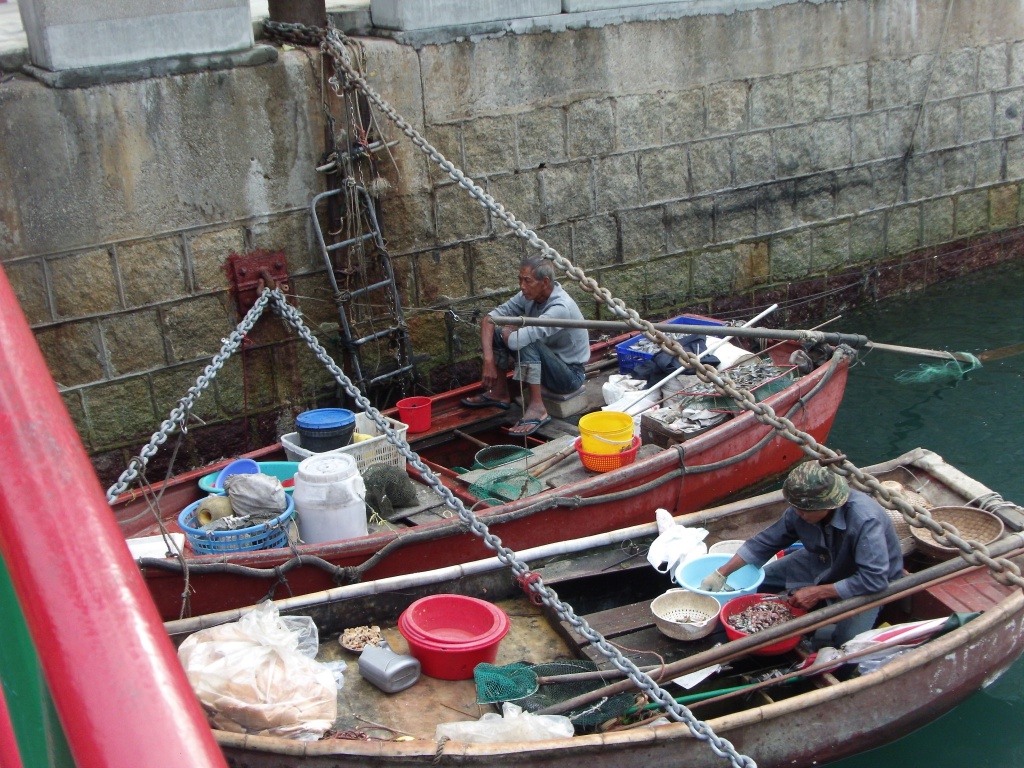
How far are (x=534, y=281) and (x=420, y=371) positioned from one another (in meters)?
1.97

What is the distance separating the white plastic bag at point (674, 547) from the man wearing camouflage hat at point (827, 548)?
23 centimetres

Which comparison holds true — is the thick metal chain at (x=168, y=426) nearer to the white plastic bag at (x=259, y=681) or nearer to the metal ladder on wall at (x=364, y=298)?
the white plastic bag at (x=259, y=681)

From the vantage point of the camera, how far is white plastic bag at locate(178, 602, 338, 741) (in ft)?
14.9

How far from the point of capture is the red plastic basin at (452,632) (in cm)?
512

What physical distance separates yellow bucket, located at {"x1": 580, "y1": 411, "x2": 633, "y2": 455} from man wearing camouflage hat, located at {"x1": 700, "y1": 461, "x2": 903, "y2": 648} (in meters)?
1.59

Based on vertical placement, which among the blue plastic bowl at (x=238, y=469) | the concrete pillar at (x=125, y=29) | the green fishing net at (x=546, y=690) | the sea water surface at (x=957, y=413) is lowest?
the sea water surface at (x=957, y=413)

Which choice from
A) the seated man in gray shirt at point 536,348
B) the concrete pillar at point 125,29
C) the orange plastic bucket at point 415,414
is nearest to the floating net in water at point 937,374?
the seated man in gray shirt at point 536,348

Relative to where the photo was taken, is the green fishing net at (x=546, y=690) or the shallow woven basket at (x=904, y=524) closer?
the green fishing net at (x=546, y=690)

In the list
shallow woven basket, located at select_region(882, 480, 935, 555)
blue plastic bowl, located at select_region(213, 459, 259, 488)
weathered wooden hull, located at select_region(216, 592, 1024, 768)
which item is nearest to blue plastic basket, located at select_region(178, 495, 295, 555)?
blue plastic bowl, located at select_region(213, 459, 259, 488)

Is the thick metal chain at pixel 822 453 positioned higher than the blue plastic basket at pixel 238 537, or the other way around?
the thick metal chain at pixel 822 453

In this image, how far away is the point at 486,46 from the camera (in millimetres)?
8984

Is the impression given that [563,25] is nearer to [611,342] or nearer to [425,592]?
[611,342]

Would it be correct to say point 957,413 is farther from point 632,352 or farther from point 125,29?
point 125,29

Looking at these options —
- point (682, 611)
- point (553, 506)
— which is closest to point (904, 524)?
point (682, 611)
